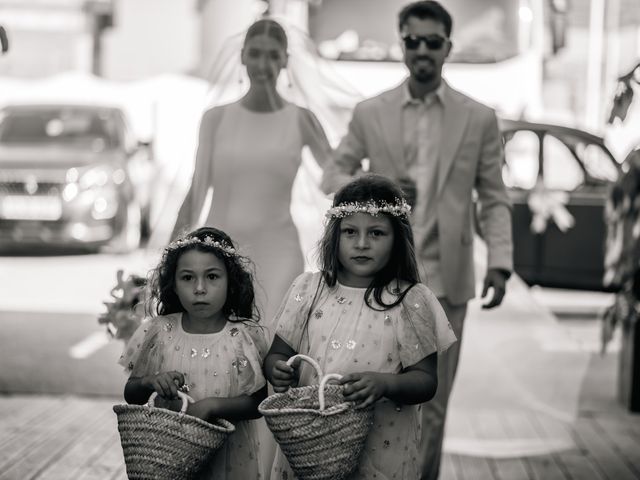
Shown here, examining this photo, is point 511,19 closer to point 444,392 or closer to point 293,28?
point 293,28

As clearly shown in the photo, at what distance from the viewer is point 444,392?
16.5 feet

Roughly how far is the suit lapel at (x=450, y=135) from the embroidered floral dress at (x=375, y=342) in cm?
125

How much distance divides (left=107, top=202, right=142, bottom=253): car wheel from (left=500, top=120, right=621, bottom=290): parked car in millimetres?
5344

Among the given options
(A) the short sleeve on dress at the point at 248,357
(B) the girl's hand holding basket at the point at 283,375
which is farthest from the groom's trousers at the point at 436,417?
(B) the girl's hand holding basket at the point at 283,375

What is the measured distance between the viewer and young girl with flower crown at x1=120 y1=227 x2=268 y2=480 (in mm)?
3605

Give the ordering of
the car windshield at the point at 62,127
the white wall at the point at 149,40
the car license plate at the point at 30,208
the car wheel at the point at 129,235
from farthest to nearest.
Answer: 1. the white wall at the point at 149,40
2. the car windshield at the point at 62,127
3. the car wheel at the point at 129,235
4. the car license plate at the point at 30,208

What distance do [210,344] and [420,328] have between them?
24.6 inches

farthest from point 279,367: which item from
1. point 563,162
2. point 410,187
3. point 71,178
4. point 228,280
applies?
point 71,178

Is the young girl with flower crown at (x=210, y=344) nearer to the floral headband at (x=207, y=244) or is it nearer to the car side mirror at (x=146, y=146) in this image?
the floral headband at (x=207, y=244)

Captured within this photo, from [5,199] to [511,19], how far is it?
243 inches

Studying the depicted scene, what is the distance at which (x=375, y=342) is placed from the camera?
3.61 metres

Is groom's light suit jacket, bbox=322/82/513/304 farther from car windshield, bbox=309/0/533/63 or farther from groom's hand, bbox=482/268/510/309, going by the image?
car windshield, bbox=309/0/533/63

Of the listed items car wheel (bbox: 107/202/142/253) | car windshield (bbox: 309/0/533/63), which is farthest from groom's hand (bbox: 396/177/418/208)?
car wheel (bbox: 107/202/142/253)

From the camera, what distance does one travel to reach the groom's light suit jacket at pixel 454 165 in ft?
16.1
